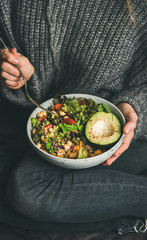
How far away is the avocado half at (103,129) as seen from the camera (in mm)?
802

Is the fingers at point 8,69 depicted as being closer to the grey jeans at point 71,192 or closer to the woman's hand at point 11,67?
the woman's hand at point 11,67

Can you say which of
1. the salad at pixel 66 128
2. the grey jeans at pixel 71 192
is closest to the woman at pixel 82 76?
the grey jeans at pixel 71 192

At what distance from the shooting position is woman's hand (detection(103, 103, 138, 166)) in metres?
0.83

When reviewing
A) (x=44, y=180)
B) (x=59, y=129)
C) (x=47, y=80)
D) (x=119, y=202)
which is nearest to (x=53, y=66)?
(x=47, y=80)

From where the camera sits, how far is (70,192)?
90 cm

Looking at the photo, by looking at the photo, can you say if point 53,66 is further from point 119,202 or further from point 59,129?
point 119,202

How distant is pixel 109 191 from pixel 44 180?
0.80 feet

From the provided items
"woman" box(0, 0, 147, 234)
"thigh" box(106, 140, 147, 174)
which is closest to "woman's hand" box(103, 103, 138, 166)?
"woman" box(0, 0, 147, 234)

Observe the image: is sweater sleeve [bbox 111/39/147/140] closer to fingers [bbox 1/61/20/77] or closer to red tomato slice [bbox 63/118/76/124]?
red tomato slice [bbox 63/118/76/124]

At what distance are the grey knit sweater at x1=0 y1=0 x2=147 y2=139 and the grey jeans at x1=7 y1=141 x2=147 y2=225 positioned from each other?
214 millimetres

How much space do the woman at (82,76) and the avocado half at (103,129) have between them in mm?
45

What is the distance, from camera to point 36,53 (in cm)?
100

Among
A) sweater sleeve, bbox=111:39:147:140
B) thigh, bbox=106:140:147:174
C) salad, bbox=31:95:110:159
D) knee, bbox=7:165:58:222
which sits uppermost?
sweater sleeve, bbox=111:39:147:140

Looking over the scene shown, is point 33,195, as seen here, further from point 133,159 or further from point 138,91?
point 138,91
